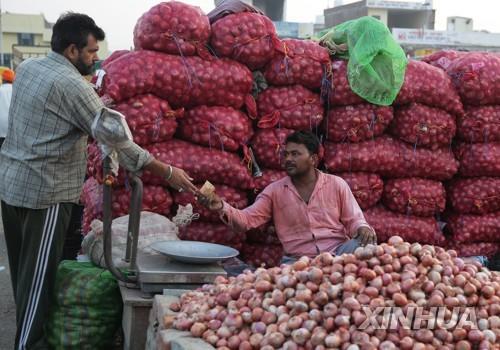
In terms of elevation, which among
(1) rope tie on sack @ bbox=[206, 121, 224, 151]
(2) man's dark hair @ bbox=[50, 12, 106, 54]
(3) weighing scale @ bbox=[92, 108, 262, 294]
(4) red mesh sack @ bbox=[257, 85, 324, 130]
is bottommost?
(3) weighing scale @ bbox=[92, 108, 262, 294]

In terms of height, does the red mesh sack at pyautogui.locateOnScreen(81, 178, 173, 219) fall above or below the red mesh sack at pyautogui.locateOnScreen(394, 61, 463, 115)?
below

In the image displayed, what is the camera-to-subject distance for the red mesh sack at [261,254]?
440cm

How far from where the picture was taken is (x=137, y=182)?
3.01 metres

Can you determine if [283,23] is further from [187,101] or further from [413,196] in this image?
[187,101]

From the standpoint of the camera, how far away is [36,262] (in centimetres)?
311

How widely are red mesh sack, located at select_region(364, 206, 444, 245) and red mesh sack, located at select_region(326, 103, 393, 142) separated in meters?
0.65

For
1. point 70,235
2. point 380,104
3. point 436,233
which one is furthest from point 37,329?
point 436,233

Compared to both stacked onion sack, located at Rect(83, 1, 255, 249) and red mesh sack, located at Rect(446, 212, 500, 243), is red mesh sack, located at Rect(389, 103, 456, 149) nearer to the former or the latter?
red mesh sack, located at Rect(446, 212, 500, 243)

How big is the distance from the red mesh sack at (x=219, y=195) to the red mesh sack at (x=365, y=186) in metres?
0.89

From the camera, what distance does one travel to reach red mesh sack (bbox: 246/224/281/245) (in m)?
4.36

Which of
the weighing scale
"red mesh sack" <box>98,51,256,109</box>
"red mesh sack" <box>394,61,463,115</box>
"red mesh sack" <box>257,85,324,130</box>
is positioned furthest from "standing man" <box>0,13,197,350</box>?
"red mesh sack" <box>394,61,463,115</box>

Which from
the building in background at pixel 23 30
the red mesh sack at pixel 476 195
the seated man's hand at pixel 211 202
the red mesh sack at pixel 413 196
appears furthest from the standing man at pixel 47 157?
the building in background at pixel 23 30

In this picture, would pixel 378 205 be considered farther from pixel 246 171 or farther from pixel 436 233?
pixel 246 171

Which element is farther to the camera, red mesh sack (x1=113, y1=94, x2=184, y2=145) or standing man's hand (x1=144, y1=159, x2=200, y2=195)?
red mesh sack (x1=113, y1=94, x2=184, y2=145)
